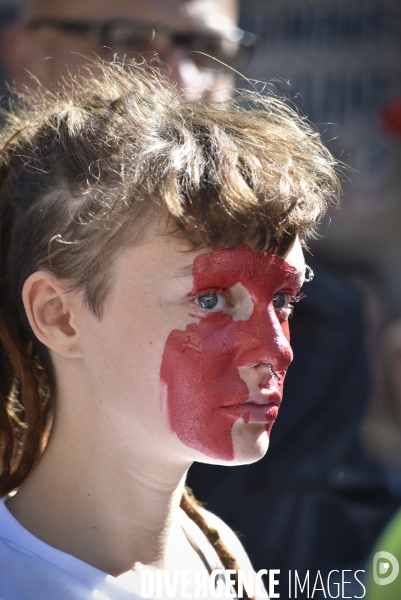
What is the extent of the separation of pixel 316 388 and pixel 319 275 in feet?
1.18

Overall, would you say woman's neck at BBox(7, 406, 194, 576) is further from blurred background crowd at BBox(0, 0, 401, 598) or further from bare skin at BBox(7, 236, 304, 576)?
blurred background crowd at BBox(0, 0, 401, 598)

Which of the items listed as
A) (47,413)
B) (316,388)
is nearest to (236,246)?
(47,413)

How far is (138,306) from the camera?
1182 mm

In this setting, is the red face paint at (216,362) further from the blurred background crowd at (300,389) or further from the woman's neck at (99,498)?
the blurred background crowd at (300,389)

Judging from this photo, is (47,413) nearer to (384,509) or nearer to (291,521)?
(291,521)

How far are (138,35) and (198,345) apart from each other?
1458 mm

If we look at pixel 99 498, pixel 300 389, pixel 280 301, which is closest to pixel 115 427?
pixel 99 498

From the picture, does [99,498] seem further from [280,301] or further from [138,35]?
[138,35]

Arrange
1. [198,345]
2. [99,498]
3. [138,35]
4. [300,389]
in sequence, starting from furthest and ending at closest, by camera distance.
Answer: [138,35], [300,389], [99,498], [198,345]

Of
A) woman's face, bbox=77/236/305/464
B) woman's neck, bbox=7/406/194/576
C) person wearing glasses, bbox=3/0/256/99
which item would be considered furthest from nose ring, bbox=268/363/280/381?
person wearing glasses, bbox=3/0/256/99

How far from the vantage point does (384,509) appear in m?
2.31

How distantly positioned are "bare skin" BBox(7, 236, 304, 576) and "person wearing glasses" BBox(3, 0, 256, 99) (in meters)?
1.21

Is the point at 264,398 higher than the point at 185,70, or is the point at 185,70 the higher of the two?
the point at 185,70

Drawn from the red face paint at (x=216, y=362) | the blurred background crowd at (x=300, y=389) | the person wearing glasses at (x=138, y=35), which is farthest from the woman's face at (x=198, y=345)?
the person wearing glasses at (x=138, y=35)
